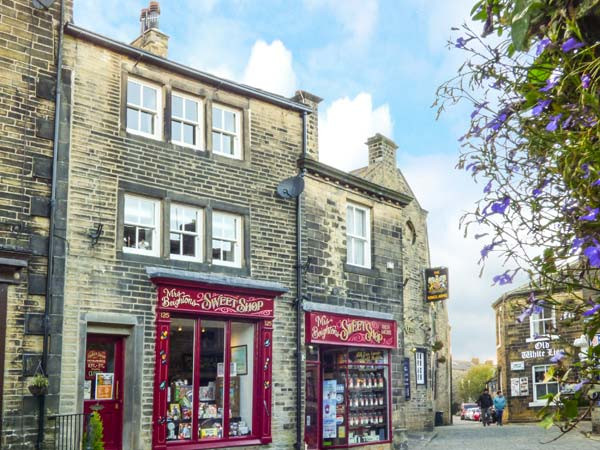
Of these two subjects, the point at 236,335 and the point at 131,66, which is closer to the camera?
the point at 131,66

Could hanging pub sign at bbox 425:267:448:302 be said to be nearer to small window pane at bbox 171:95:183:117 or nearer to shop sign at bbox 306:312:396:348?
shop sign at bbox 306:312:396:348

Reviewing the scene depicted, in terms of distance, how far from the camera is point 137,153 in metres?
14.5

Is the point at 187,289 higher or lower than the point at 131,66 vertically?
lower

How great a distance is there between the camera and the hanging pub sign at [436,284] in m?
29.9

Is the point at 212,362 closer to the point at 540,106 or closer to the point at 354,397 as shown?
the point at 354,397

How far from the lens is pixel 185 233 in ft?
49.5

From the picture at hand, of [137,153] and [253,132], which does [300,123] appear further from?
[137,153]

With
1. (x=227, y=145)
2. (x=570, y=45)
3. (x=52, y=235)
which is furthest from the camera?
(x=227, y=145)

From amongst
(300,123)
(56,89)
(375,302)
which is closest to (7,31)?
(56,89)

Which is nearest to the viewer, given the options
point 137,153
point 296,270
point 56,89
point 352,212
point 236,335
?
point 56,89

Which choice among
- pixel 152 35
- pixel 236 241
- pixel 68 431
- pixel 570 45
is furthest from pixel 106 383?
pixel 570 45

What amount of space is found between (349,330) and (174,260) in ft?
17.1

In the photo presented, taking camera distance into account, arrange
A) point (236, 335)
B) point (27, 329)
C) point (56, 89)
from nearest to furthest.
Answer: point (27, 329), point (56, 89), point (236, 335)

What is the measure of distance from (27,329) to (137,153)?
3.94 metres
